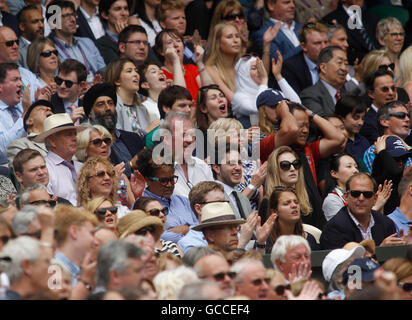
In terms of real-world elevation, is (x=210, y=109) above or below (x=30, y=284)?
above

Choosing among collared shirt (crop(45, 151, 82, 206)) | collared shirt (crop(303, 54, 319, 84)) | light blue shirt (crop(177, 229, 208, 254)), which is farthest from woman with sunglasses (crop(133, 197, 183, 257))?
collared shirt (crop(303, 54, 319, 84))

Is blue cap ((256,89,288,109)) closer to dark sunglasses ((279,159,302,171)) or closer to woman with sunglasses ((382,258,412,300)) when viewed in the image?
dark sunglasses ((279,159,302,171))

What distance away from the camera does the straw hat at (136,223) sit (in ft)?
24.0

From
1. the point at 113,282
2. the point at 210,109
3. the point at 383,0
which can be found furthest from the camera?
the point at 383,0

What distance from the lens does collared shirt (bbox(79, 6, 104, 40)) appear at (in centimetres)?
1210

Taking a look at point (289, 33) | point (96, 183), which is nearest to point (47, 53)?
point (96, 183)

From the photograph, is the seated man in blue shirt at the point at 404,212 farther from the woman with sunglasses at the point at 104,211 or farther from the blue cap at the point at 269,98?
the woman with sunglasses at the point at 104,211

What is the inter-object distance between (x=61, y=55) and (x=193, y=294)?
6.27 meters

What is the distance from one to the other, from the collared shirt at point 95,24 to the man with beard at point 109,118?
2.35 m

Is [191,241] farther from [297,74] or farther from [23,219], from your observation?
[297,74]

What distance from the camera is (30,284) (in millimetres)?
5574

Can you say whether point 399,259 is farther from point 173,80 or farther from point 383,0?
point 383,0

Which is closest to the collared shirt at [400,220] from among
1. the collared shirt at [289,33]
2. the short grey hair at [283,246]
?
the short grey hair at [283,246]

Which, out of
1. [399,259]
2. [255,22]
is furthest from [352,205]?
[255,22]
